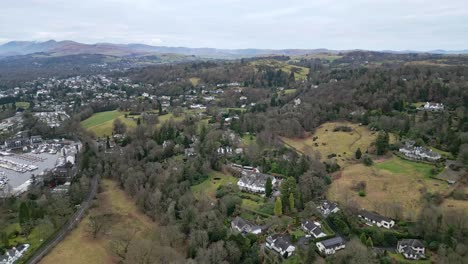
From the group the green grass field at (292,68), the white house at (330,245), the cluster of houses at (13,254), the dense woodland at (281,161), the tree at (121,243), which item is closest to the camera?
the dense woodland at (281,161)

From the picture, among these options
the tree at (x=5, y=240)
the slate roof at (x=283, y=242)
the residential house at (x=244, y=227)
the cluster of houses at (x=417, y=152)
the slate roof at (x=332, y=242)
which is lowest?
the tree at (x=5, y=240)

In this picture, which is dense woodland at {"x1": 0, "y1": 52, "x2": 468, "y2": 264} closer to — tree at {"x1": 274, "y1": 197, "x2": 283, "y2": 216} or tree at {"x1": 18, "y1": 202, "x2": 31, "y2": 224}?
tree at {"x1": 274, "y1": 197, "x2": 283, "y2": 216}

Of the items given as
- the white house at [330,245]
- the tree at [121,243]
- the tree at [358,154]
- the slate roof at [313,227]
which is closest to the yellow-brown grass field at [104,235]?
the tree at [121,243]

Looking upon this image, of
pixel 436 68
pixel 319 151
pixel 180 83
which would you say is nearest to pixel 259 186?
pixel 319 151

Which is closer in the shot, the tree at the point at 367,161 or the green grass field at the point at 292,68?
the tree at the point at 367,161

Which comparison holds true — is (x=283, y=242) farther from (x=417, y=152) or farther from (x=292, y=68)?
(x=292, y=68)

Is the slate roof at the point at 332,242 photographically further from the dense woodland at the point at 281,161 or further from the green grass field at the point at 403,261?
the green grass field at the point at 403,261

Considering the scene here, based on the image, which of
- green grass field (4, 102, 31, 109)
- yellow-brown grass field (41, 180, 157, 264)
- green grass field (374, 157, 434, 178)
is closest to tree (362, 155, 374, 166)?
green grass field (374, 157, 434, 178)

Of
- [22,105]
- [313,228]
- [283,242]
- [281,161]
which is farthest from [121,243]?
[22,105]
